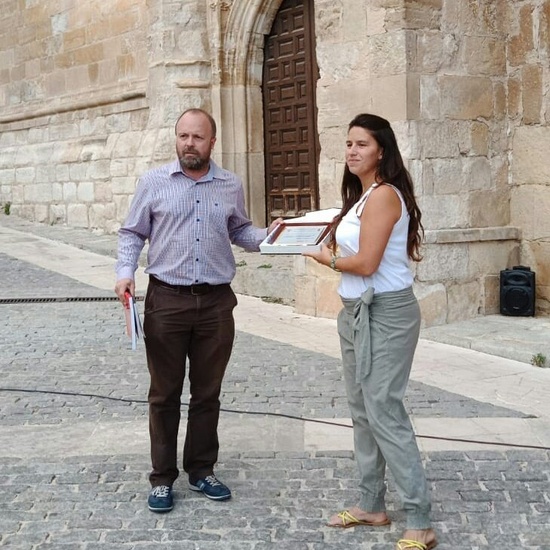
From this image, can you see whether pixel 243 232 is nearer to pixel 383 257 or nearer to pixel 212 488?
pixel 383 257

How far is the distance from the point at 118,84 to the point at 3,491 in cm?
1154

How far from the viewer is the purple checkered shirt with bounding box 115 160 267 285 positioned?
389cm

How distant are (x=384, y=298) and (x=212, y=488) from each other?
1200 mm

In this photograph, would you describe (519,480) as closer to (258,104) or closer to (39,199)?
(258,104)

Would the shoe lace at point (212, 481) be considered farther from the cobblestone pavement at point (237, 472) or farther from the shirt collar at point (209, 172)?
the shirt collar at point (209, 172)

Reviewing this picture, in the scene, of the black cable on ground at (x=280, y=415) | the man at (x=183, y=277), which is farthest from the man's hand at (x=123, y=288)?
the black cable on ground at (x=280, y=415)

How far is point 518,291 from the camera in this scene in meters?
7.97

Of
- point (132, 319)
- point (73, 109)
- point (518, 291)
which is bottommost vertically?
point (518, 291)

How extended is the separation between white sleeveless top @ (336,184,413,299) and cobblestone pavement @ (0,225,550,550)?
961 mm

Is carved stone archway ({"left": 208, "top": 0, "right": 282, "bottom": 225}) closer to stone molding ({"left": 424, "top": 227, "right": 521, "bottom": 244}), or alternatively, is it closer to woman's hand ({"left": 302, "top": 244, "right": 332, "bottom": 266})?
stone molding ({"left": 424, "top": 227, "right": 521, "bottom": 244})

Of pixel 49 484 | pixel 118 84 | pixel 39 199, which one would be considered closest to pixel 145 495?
pixel 49 484

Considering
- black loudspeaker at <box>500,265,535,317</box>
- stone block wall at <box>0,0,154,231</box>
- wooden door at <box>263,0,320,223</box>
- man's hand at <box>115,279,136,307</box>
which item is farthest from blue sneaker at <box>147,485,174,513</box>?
stone block wall at <box>0,0,154,231</box>

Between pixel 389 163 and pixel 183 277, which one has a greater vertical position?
pixel 389 163

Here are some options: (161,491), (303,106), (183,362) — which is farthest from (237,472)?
(303,106)
